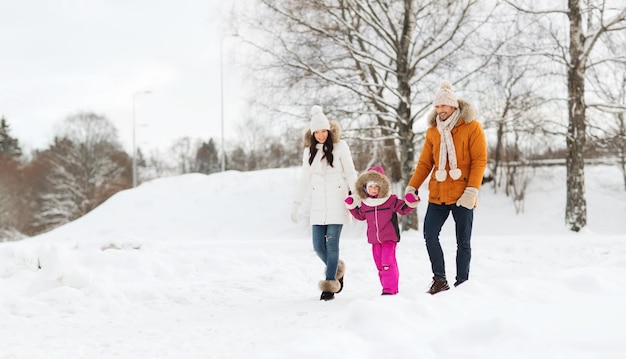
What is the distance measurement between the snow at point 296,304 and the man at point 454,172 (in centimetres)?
56

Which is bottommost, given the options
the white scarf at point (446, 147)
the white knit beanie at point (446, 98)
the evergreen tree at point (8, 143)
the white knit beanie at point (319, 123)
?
the white scarf at point (446, 147)

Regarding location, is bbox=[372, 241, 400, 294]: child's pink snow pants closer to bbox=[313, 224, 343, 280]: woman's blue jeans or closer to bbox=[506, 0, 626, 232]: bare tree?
bbox=[313, 224, 343, 280]: woman's blue jeans

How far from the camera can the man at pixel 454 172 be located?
4816 mm

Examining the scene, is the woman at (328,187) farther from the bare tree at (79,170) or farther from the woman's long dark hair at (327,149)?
the bare tree at (79,170)

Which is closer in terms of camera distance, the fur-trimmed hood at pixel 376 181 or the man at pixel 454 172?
the man at pixel 454 172

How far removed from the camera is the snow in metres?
2.91

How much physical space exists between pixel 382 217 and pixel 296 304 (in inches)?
46.2

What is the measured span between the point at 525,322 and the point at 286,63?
1004 cm

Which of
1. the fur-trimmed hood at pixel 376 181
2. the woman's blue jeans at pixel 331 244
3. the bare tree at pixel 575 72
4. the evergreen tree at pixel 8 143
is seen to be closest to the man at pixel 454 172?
the fur-trimmed hood at pixel 376 181

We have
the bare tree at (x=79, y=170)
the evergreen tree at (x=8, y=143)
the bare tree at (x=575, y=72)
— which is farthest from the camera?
the evergreen tree at (x=8, y=143)

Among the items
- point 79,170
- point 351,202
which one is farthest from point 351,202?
point 79,170

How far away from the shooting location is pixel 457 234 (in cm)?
499

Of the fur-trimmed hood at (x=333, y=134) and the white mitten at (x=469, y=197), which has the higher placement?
the fur-trimmed hood at (x=333, y=134)

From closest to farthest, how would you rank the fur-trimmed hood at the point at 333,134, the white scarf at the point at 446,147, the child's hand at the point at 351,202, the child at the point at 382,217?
the white scarf at the point at 446,147, the child at the point at 382,217, the child's hand at the point at 351,202, the fur-trimmed hood at the point at 333,134
